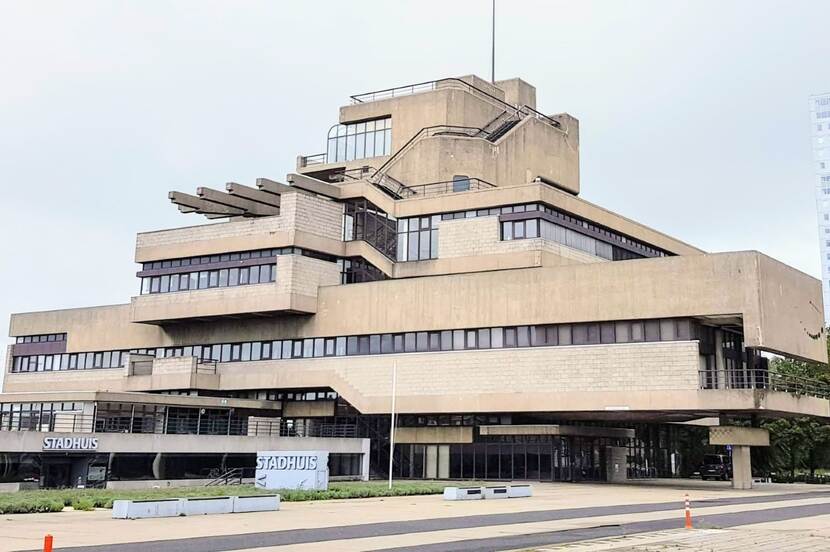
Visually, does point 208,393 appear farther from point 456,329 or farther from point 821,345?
point 821,345

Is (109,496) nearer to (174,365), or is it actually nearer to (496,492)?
(496,492)

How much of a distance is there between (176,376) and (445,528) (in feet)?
158

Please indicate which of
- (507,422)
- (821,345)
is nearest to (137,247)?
(507,422)

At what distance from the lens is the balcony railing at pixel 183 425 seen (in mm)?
59312

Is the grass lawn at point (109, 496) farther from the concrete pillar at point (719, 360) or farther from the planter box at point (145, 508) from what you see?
the concrete pillar at point (719, 360)

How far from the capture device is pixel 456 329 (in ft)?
207

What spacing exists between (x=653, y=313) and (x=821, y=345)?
14.3 metres

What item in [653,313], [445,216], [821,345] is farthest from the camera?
[445,216]


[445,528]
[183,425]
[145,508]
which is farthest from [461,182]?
[445,528]

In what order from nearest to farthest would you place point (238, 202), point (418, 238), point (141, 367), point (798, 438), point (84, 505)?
point (84, 505)
point (418, 238)
point (798, 438)
point (238, 202)
point (141, 367)

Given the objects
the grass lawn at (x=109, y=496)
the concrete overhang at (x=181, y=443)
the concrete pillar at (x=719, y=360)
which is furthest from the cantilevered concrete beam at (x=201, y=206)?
the concrete pillar at (x=719, y=360)

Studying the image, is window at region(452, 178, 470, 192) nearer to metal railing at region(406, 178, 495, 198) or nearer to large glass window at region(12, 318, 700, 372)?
metal railing at region(406, 178, 495, 198)

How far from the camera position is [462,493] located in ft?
134

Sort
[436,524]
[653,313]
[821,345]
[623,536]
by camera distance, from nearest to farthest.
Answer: [623,536] < [436,524] < [653,313] < [821,345]
